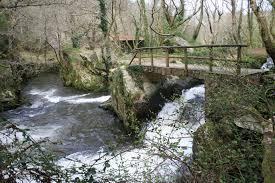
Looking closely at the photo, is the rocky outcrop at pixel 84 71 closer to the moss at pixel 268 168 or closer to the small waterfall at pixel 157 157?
the small waterfall at pixel 157 157

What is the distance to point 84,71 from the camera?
66.4ft

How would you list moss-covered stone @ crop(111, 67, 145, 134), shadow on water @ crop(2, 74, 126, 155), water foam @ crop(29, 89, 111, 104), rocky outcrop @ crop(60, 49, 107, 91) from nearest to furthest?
shadow on water @ crop(2, 74, 126, 155)
moss-covered stone @ crop(111, 67, 145, 134)
water foam @ crop(29, 89, 111, 104)
rocky outcrop @ crop(60, 49, 107, 91)

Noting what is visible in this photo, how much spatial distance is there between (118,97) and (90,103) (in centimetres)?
368

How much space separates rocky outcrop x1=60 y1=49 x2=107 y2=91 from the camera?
19.8 m

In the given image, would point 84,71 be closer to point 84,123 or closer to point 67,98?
point 67,98

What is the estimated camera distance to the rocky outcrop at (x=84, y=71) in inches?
778

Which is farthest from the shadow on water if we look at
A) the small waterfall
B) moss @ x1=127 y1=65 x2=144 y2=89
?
moss @ x1=127 y1=65 x2=144 y2=89

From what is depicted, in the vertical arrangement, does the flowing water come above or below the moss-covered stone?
below

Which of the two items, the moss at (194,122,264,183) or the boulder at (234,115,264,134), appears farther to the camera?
the boulder at (234,115,264,134)

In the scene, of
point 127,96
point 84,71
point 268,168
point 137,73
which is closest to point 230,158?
point 268,168

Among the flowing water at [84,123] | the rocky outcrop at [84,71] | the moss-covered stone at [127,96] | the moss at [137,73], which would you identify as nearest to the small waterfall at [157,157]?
the flowing water at [84,123]

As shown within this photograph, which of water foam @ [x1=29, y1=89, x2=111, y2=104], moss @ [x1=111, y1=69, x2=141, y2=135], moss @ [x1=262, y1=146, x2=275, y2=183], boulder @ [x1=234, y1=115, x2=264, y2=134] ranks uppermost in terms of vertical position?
moss @ [x1=262, y1=146, x2=275, y2=183]

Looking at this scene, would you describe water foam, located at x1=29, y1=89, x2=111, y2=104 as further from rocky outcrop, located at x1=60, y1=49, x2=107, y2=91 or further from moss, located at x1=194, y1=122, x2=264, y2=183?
moss, located at x1=194, y1=122, x2=264, y2=183

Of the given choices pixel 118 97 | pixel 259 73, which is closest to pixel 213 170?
pixel 259 73
